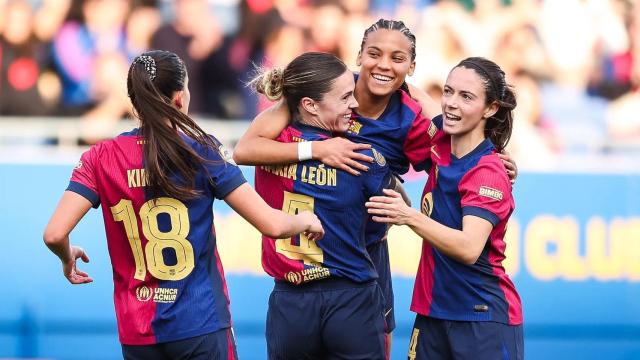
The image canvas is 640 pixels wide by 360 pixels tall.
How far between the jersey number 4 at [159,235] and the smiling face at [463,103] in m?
1.09

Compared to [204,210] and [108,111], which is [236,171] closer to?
[204,210]

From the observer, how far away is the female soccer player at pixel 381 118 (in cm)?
434

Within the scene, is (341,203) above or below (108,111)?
below

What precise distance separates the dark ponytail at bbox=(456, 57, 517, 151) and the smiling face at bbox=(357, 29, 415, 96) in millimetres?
247

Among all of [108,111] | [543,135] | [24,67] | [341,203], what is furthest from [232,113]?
[341,203]

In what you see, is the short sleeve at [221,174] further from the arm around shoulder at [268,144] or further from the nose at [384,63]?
the nose at [384,63]

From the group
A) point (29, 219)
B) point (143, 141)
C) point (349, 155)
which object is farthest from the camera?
point (29, 219)

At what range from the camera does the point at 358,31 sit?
24.4 feet

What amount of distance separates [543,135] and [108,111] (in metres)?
2.99

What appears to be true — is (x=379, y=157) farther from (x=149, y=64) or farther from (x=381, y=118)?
(x=149, y=64)

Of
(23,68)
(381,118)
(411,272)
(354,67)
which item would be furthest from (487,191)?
(23,68)

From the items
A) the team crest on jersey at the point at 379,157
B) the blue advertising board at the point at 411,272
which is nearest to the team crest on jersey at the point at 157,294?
the team crest on jersey at the point at 379,157

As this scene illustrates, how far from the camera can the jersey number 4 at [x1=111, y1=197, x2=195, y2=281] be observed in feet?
12.6

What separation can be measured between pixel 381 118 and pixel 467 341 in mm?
980
